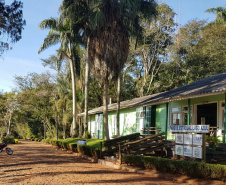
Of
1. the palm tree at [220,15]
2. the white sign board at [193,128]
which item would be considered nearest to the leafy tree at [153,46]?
the palm tree at [220,15]

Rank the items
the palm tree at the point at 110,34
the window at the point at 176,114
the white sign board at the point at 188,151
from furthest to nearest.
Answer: the window at the point at 176,114, the palm tree at the point at 110,34, the white sign board at the point at 188,151

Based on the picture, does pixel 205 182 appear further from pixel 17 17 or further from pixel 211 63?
pixel 211 63

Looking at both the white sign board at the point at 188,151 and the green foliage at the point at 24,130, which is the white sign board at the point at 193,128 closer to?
the white sign board at the point at 188,151

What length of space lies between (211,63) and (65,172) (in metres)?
27.3

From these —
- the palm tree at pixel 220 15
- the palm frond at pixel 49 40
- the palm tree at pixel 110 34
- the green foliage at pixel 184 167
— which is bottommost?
the green foliage at pixel 184 167

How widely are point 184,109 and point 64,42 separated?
561 inches

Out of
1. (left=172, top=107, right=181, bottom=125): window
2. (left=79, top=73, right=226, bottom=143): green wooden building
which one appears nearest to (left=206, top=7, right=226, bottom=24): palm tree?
(left=79, top=73, right=226, bottom=143): green wooden building

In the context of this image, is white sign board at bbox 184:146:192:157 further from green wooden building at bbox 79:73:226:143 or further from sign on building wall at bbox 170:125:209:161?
green wooden building at bbox 79:73:226:143

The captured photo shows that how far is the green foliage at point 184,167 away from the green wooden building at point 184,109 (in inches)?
105

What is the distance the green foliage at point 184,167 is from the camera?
822 centimetres

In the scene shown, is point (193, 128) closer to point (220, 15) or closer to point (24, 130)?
point (220, 15)

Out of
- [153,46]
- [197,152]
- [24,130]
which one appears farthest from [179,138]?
[24,130]

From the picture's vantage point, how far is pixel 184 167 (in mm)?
9133

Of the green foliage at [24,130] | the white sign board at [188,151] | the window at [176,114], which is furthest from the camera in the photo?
the green foliage at [24,130]
